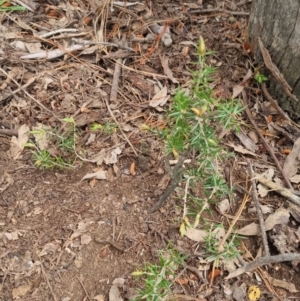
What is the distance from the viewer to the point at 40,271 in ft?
7.84

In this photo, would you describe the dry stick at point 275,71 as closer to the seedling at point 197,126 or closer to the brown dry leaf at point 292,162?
the brown dry leaf at point 292,162

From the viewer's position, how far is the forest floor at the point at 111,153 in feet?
7.98

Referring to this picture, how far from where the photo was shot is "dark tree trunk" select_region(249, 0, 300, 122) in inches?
111

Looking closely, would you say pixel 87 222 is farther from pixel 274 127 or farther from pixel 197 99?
pixel 274 127

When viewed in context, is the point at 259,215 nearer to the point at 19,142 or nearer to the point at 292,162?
the point at 292,162

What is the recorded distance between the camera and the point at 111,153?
2756 millimetres

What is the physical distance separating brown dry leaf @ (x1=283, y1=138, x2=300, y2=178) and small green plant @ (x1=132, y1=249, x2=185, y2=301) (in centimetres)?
88

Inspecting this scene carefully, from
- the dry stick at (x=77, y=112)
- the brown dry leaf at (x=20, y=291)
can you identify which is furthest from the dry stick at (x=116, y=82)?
the brown dry leaf at (x=20, y=291)

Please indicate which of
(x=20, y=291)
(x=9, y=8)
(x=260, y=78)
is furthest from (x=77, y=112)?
(x=260, y=78)

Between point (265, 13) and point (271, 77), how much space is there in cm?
40

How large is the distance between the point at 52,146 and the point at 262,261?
4.18ft

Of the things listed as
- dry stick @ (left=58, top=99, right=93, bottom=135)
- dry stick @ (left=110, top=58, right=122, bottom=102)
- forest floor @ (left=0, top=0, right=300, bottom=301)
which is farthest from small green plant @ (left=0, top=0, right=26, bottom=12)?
dry stick @ (left=58, top=99, right=93, bottom=135)

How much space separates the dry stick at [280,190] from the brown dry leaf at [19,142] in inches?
51.7

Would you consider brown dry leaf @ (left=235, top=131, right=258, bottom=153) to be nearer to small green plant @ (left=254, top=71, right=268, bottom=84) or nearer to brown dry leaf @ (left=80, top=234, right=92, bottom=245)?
small green plant @ (left=254, top=71, right=268, bottom=84)
